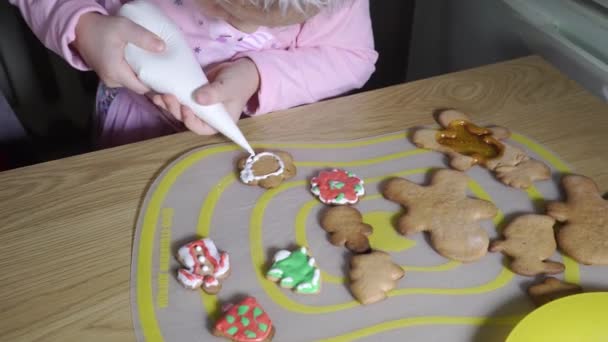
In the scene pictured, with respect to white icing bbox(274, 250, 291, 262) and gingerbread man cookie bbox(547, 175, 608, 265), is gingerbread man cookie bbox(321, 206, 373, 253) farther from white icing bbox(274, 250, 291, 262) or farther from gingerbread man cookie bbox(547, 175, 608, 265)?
gingerbread man cookie bbox(547, 175, 608, 265)

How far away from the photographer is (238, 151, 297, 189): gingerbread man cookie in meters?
0.57

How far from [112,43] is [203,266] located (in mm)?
269

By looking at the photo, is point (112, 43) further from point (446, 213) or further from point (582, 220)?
point (582, 220)

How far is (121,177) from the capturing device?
1.88 feet

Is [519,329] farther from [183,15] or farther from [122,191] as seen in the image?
[183,15]

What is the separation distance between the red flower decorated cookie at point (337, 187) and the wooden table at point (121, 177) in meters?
0.08

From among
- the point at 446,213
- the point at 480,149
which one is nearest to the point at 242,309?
the point at 446,213

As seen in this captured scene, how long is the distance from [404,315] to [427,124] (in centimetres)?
27

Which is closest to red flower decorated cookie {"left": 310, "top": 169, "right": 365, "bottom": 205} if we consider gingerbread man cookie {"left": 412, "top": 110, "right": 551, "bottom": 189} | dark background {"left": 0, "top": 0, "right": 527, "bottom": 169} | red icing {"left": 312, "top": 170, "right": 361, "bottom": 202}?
red icing {"left": 312, "top": 170, "right": 361, "bottom": 202}

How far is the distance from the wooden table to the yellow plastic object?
0.17m

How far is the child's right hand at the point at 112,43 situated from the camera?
560mm

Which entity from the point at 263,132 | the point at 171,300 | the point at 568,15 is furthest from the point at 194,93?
the point at 568,15

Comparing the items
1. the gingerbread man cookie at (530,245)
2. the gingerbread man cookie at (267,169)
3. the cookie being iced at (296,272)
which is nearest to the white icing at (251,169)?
the gingerbread man cookie at (267,169)

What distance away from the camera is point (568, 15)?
2.66ft
